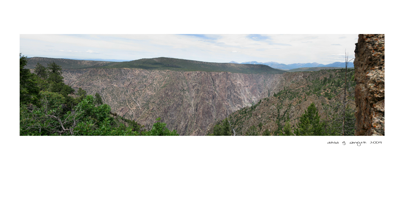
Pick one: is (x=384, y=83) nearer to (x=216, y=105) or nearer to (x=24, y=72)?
(x=24, y=72)

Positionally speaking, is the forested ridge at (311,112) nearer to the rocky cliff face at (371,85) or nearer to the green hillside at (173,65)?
the rocky cliff face at (371,85)

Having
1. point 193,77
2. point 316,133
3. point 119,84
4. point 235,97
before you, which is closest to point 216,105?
point 235,97

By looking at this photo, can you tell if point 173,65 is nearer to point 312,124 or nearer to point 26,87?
point 312,124

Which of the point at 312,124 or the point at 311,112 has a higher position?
the point at 311,112

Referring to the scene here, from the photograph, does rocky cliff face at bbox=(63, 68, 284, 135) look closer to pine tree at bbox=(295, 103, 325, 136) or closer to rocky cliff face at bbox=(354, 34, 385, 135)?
pine tree at bbox=(295, 103, 325, 136)

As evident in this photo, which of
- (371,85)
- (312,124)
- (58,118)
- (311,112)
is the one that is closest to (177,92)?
(311,112)

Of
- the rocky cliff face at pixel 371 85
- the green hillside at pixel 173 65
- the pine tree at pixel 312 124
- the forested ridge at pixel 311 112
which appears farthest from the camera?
the green hillside at pixel 173 65

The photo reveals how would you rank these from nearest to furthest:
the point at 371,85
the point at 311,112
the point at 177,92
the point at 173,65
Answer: the point at 371,85 → the point at 311,112 → the point at 173,65 → the point at 177,92

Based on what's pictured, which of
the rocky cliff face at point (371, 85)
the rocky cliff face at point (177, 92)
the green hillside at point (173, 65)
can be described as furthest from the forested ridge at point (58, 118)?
the green hillside at point (173, 65)
